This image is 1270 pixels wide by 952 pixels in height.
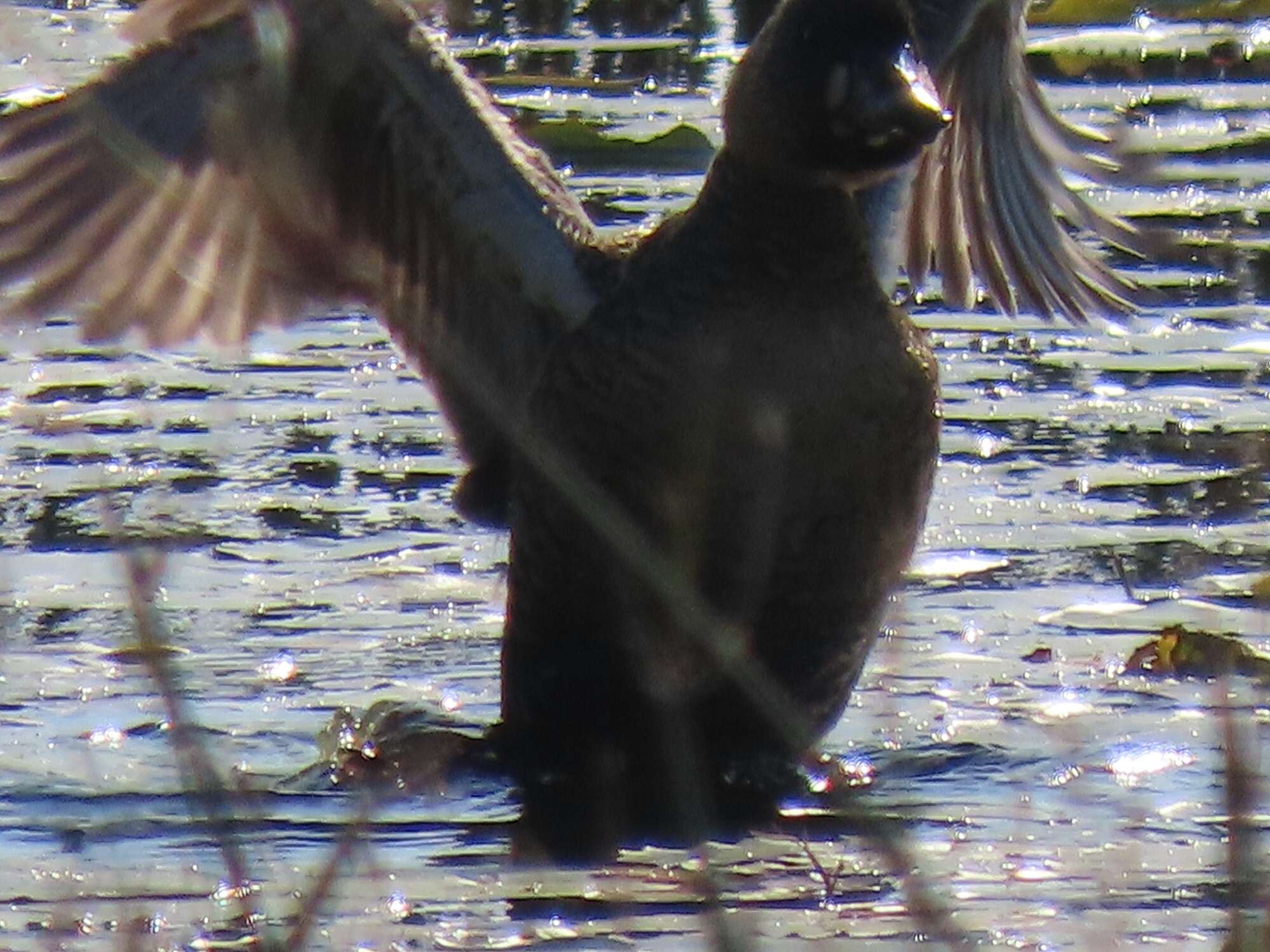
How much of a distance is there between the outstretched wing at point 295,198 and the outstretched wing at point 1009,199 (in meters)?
1.48

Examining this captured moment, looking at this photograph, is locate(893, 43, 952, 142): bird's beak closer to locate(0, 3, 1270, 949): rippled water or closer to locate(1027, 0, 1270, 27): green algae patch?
locate(0, 3, 1270, 949): rippled water

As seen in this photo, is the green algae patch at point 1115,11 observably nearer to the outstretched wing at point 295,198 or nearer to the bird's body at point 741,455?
the outstretched wing at point 295,198

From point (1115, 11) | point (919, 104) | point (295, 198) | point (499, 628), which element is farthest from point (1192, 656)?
point (1115, 11)

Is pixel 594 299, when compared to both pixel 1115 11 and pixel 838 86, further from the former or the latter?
pixel 1115 11

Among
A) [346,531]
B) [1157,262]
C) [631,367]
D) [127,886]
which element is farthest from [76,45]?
[127,886]

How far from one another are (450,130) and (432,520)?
4.44 feet

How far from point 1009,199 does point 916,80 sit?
2045 millimetres

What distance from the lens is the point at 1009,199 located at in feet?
24.1

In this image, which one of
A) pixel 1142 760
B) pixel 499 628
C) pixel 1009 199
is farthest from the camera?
pixel 1009 199

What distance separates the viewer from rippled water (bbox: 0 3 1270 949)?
459cm

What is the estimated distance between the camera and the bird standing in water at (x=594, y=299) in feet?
17.9

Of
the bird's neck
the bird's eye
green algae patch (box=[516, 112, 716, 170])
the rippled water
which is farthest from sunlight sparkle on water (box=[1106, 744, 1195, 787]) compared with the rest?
green algae patch (box=[516, 112, 716, 170])

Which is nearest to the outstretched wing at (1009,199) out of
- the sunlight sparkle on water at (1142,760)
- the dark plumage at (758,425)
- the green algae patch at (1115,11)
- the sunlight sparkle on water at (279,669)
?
the dark plumage at (758,425)

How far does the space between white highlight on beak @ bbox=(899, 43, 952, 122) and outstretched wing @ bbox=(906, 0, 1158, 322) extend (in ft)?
5.89
